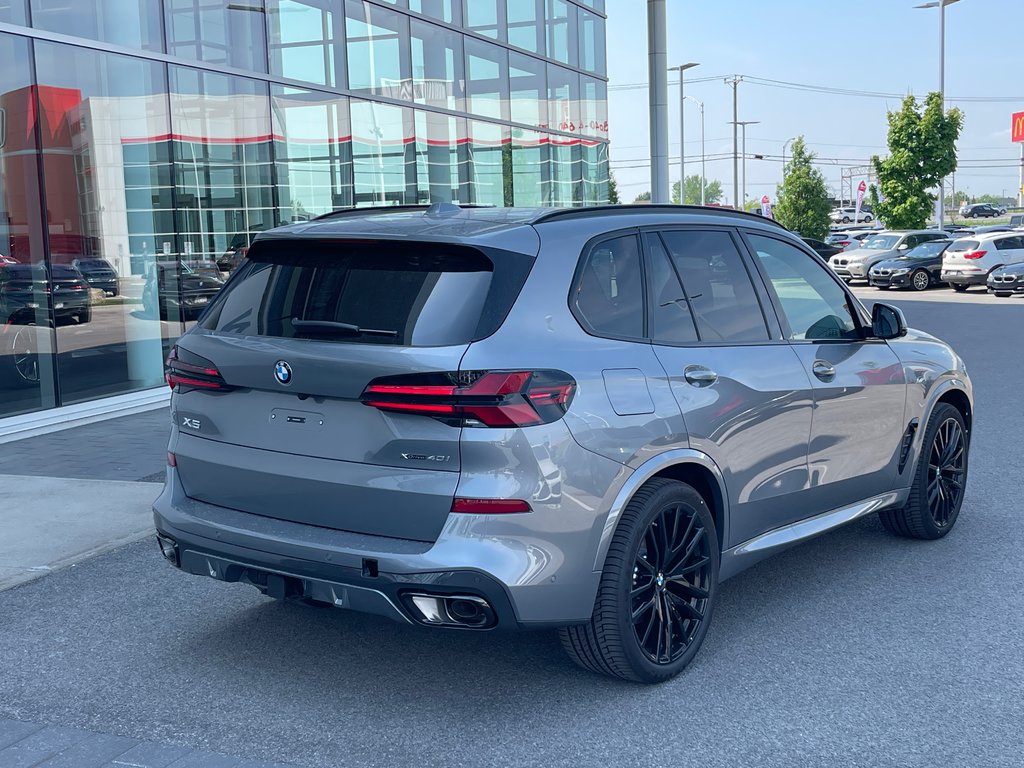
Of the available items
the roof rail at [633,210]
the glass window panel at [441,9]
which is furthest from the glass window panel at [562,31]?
the roof rail at [633,210]

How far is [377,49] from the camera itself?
17125 millimetres

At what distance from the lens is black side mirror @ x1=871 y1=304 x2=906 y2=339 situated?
5.50 m

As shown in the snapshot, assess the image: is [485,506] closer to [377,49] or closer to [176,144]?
[176,144]

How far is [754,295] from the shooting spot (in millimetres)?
4906

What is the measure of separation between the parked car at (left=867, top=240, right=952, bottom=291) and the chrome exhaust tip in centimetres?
3015

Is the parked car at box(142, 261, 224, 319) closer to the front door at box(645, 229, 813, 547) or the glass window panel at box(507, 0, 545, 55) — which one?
the front door at box(645, 229, 813, 547)

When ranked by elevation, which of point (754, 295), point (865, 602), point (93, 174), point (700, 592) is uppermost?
point (93, 174)

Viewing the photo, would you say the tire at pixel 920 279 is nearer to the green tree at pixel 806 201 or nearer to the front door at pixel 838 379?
the green tree at pixel 806 201

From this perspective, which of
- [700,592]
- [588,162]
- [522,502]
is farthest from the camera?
[588,162]

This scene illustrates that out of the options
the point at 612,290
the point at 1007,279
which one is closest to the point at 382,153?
the point at 612,290

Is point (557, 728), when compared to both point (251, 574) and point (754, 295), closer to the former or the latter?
point (251, 574)

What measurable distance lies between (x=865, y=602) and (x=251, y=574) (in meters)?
2.76

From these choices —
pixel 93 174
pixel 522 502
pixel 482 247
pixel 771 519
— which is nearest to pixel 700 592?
pixel 771 519

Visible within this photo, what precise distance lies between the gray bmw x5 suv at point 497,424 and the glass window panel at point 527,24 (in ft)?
56.2
